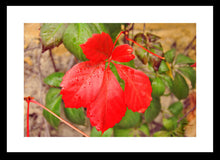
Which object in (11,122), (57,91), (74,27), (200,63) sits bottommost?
(11,122)

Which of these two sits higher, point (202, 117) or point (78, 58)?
point (78, 58)

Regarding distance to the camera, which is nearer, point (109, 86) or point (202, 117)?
point (109, 86)

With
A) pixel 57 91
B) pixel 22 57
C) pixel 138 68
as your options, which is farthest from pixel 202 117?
pixel 22 57

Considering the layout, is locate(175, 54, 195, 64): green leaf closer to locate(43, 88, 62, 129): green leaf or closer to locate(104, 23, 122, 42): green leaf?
locate(104, 23, 122, 42): green leaf

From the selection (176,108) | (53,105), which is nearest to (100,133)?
(53,105)

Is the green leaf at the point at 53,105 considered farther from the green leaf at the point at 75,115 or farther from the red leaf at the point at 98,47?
the red leaf at the point at 98,47

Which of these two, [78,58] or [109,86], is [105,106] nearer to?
[109,86]

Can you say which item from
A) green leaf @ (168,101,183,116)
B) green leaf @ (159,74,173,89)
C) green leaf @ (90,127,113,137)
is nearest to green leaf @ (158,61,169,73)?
green leaf @ (159,74,173,89)
